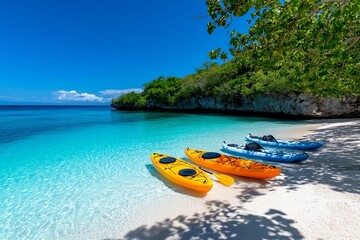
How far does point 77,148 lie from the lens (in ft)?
41.8

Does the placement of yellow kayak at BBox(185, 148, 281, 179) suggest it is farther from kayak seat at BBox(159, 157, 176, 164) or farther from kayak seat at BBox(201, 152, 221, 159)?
kayak seat at BBox(159, 157, 176, 164)

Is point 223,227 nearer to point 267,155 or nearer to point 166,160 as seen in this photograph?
point 166,160

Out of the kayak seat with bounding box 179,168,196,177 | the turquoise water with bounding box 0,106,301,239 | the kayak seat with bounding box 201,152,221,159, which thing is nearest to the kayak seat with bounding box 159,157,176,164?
the turquoise water with bounding box 0,106,301,239

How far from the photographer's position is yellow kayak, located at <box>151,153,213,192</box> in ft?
18.3

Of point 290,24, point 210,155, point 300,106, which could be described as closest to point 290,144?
point 210,155

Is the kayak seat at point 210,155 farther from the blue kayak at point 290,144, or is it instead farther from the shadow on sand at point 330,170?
the blue kayak at point 290,144

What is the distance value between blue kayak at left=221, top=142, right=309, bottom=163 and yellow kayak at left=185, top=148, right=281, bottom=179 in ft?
5.48

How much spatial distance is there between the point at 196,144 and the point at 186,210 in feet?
24.3

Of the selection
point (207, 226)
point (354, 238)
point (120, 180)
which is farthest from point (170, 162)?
point (354, 238)

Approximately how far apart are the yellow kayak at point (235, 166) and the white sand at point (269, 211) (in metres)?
0.27

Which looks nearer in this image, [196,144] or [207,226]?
[207,226]

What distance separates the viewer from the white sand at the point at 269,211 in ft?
12.4

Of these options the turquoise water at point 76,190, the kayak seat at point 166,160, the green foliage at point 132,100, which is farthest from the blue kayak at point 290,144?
the green foliage at point 132,100

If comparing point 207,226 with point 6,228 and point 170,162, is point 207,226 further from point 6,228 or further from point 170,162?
point 6,228
